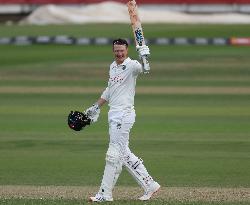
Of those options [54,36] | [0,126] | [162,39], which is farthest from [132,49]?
[0,126]

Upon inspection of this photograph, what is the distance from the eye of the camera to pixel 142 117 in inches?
839

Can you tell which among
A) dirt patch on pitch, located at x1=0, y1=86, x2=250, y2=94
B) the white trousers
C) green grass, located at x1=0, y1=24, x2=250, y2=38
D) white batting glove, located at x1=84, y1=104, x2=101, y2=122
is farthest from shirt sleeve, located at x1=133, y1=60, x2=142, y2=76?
green grass, located at x1=0, y1=24, x2=250, y2=38

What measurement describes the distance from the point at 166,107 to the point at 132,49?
496 inches

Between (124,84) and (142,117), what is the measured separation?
9410 mm

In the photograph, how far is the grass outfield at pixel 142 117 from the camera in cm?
1452

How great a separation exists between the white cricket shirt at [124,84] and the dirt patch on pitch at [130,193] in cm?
111

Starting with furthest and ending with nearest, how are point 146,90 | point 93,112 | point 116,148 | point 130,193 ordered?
point 146,90 < point 130,193 < point 93,112 < point 116,148

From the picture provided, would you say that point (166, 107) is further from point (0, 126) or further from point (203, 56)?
point (203, 56)

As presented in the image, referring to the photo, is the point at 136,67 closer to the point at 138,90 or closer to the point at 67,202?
the point at 67,202

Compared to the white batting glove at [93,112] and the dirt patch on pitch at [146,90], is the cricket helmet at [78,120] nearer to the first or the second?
the white batting glove at [93,112]

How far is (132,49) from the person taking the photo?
35375 mm

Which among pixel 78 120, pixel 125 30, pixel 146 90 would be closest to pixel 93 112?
pixel 78 120

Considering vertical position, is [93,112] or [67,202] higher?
[93,112]

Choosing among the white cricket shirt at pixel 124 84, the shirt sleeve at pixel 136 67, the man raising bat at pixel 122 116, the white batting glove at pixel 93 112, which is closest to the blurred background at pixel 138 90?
the white batting glove at pixel 93 112
